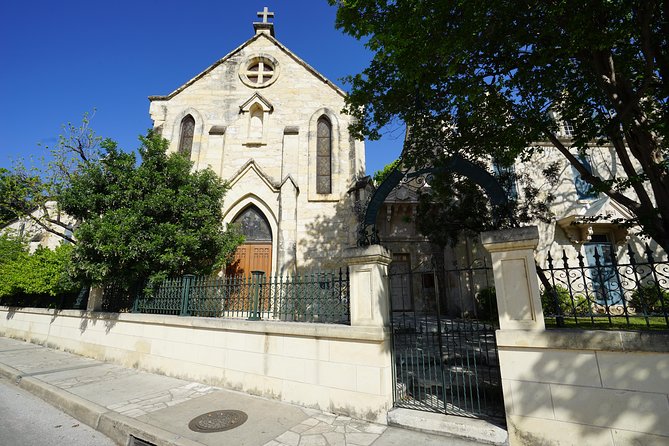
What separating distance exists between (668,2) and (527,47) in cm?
176

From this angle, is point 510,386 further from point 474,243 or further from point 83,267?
point 474,243

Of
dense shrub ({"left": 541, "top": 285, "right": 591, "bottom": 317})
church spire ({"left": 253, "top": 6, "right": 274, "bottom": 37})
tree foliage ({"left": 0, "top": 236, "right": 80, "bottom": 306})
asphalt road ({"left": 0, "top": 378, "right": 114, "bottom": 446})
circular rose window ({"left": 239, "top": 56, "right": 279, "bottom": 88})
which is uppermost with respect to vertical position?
church spire ({"left": 253, "top": 6, "right": 274, "bottom": 37})

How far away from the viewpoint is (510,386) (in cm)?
348

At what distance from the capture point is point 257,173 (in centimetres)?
1216

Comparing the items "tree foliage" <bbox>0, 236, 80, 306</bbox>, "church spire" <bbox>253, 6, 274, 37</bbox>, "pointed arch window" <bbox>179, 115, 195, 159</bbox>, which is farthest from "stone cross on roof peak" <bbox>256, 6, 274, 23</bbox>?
"tree foliage" <bbox>0, 236, 80, 306</bbox>

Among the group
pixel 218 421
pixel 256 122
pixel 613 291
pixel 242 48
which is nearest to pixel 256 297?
pixel 218 421

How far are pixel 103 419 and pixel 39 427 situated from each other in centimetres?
87

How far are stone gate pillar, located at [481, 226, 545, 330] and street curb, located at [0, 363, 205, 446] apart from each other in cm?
394

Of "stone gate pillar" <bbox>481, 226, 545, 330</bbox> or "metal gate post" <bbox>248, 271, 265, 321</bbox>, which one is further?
"metal gate post" <bbox>248, 271, 265, 321</bbox>

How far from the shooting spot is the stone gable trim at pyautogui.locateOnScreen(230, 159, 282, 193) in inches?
471

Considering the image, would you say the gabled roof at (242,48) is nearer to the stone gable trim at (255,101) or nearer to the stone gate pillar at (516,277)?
the stone gable trim at (255,101)

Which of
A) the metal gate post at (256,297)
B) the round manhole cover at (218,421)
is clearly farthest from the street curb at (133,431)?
the metal gate post at (256,297)

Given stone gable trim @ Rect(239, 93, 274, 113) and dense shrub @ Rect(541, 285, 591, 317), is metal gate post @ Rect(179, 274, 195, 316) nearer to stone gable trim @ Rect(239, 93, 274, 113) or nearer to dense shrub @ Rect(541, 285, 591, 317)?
dense shrub @ Rect(541, 285, 591, 317)

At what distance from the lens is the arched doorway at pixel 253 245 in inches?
452
